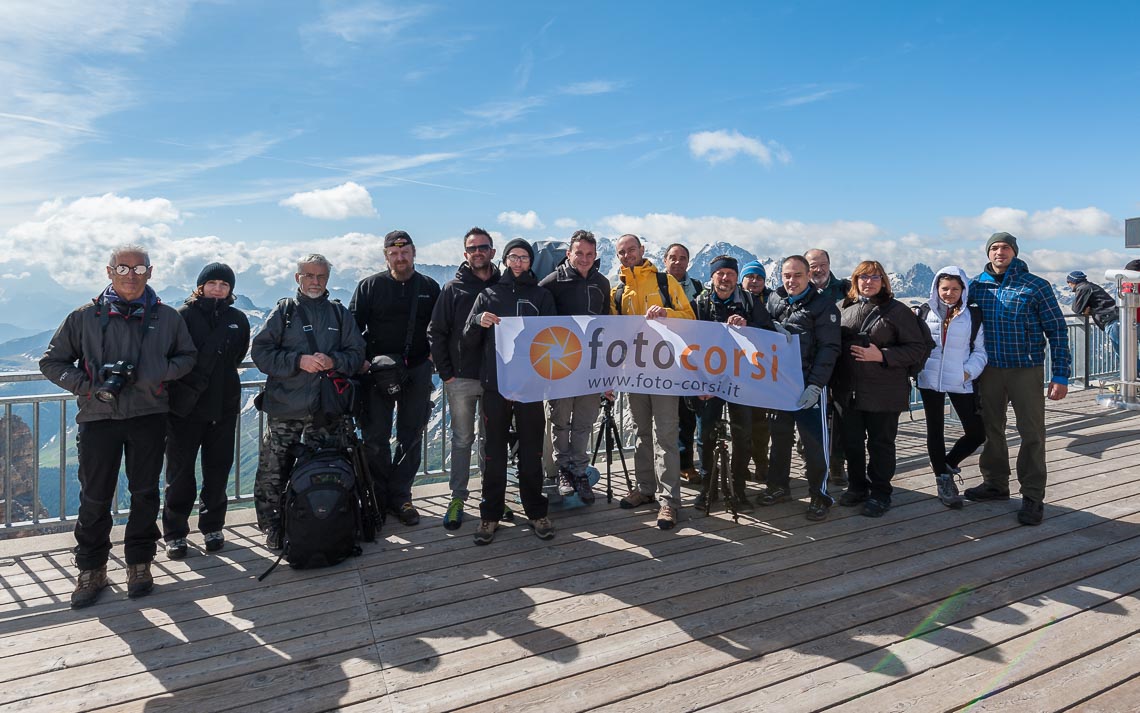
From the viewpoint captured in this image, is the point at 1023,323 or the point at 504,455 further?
the point at 1023,323

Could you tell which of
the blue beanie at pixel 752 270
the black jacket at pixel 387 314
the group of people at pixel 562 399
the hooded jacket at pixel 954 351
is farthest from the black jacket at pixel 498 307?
the hooded jacket at pixel 954 351

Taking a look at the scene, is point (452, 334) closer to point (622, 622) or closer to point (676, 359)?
point (676, 359)

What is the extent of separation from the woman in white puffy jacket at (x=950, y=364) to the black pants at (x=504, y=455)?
3641mm

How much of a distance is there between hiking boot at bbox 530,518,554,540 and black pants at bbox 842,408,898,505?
2.86m

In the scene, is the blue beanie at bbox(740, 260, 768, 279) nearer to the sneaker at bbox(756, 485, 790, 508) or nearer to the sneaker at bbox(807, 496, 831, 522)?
the sneaker at bbox(756, 485, 790, 508)

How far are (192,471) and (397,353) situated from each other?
1.82 meters

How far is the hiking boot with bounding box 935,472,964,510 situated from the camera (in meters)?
5.88

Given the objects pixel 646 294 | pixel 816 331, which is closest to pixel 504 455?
pixel 646 294

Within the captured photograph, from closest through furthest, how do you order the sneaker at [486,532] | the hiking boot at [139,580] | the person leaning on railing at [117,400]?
the person leaning on railing at [117,400] → the hiking boot at [139,580] → the sneaker at [486,532]

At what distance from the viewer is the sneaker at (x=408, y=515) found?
5656 millimetres

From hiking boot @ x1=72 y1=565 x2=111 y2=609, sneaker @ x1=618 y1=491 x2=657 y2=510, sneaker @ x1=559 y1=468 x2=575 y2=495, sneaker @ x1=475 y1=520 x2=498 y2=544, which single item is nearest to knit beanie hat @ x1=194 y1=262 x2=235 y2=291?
hiking boot @ x1=72 y1=565 x2=111 y2=609

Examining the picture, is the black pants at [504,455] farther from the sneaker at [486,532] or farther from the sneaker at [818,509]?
the sneaker at [818,509]

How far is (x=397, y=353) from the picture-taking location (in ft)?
18.8

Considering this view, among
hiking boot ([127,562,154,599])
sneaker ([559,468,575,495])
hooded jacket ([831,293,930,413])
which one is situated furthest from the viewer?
sneaker ([559,468,575,495])
